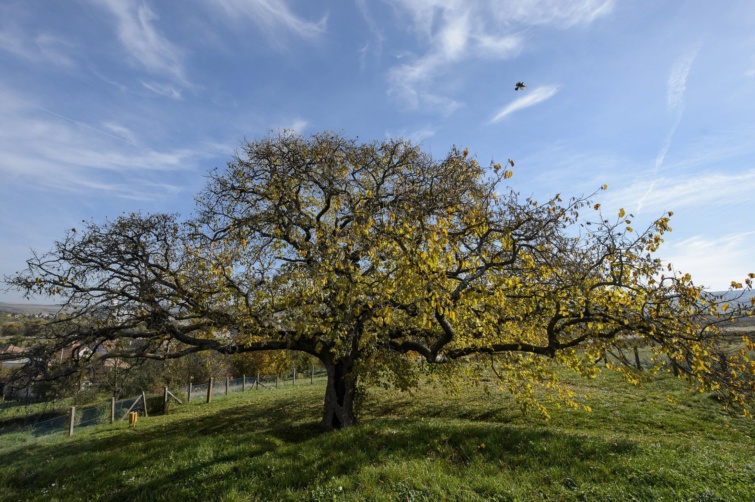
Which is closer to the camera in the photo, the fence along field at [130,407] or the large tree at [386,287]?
the large tree at [386,287]

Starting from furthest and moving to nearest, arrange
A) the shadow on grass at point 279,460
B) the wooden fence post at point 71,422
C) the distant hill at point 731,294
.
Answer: the wooden fence post at point 71,422 → the distant hill at point 731,294 → the shadow on grass at point 279,460

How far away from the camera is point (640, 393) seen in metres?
20.6

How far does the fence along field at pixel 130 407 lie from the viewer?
75.0 feet

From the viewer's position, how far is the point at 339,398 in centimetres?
1473

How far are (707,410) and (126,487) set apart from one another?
71.2 ft

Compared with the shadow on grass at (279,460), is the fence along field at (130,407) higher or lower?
lower

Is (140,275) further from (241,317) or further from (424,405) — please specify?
(424,405)

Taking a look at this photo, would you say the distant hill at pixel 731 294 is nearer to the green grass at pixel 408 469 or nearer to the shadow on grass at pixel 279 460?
the green grass at pixel 408 469

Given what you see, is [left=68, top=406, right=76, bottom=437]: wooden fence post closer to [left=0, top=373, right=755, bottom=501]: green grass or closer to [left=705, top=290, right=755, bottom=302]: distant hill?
[left=0, top=373, right=755, bottom=501]: green grass

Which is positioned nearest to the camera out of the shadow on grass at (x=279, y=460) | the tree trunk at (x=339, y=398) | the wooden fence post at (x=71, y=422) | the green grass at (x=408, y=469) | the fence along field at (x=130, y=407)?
the green grass at (x=408, y=469)

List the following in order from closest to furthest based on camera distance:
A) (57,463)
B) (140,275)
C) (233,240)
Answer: (57,463), (140,275), (233,240)

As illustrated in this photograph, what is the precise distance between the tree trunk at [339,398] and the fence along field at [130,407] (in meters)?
18.7

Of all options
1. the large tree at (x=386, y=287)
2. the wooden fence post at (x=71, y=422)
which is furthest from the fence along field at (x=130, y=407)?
the large tree at (x=386, y=287)

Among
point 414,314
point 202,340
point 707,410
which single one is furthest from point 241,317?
point 707,410
